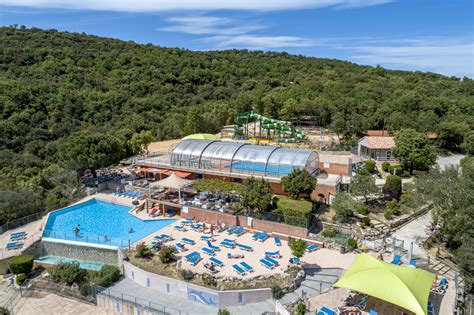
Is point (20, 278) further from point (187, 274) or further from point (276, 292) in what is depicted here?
point (276, 292)

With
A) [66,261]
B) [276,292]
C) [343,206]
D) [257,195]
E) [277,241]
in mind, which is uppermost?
[257,195]

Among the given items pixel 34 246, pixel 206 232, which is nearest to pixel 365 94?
pixel 206 232

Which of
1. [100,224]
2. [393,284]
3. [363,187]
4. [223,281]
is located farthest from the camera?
[100,224]

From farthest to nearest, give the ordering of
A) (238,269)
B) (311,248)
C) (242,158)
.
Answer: (242,158), (311,248), (238,269)

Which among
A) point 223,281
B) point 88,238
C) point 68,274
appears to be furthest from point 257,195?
point 68,274

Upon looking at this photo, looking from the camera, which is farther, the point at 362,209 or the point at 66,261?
the point at 362,209

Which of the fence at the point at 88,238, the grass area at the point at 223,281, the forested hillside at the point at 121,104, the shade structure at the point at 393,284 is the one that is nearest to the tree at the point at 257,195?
the grass area at the point at 223,281

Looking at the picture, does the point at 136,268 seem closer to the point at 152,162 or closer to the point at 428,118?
the point at 152,162
